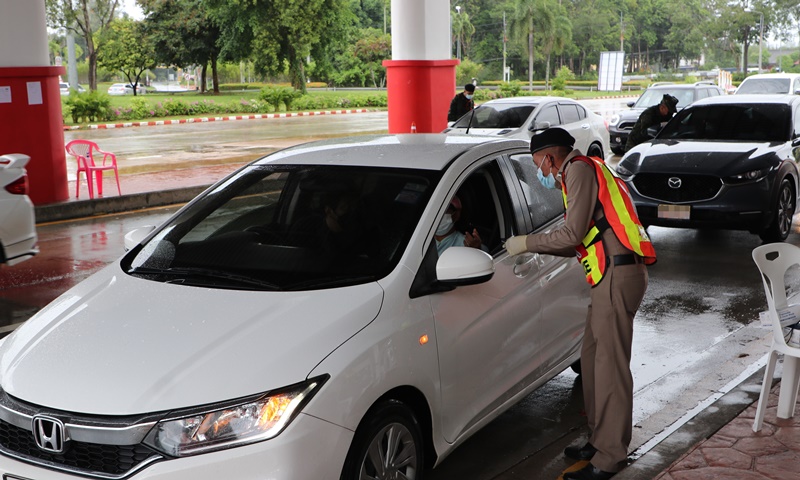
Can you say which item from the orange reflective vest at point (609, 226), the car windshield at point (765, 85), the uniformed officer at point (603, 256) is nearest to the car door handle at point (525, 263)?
the uniformed officer at point (603, 256)

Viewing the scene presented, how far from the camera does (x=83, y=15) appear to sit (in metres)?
58.5

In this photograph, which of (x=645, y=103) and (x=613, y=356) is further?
(x=645, y=103)

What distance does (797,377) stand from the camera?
16.9 feet

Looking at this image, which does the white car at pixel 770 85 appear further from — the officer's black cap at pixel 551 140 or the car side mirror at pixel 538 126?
the officer's black cap at pixel 551 140

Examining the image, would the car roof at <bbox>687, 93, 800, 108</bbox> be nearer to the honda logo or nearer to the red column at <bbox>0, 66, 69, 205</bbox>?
the red column at <bbox>0, 66, 69, 205</bbox>

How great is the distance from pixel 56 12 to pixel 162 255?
192ft

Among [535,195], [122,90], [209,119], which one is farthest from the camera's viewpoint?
[122,90]

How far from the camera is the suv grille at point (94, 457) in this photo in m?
3.06

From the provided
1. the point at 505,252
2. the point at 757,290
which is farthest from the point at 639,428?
the point at 757,290

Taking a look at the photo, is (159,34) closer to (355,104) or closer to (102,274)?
(355,104)

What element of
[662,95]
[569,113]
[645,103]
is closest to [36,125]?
[569,113]

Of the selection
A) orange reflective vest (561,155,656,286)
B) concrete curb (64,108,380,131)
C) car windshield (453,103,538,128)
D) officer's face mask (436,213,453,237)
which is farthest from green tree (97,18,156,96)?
orange reflective vest (561,155,656,286)

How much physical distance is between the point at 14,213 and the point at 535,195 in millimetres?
5467

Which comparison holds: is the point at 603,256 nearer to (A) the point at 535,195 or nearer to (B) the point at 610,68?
(A) the point at 535,195
